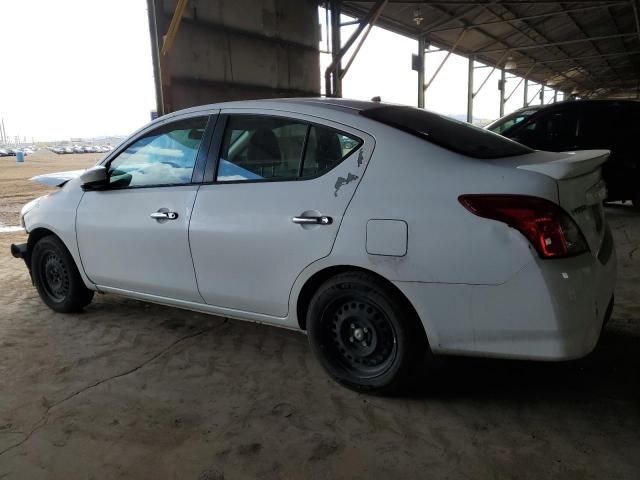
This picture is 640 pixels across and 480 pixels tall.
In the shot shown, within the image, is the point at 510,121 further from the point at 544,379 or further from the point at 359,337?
the point at 359,337

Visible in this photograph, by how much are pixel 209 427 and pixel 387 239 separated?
1.22 metres

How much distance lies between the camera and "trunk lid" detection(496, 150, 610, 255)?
2.13 meters

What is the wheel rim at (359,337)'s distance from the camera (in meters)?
2.49

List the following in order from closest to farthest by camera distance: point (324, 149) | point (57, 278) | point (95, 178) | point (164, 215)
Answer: point (324, 149)
point (164, 215)
point (95, 178)
point (57, 278)

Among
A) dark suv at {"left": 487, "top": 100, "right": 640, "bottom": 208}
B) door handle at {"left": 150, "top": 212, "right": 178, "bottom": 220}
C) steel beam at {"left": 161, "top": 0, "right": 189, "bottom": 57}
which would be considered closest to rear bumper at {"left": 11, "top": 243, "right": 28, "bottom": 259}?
door handle at {"left": 150, "top": 212, "right": 178, "bottom": 220}

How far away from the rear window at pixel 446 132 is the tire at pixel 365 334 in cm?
76

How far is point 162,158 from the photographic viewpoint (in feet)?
10.7

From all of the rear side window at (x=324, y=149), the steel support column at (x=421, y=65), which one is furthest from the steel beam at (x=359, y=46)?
the rear side window at (x=324, y=149)

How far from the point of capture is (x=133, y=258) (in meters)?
3.29

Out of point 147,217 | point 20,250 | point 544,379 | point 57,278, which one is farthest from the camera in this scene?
point 20,250

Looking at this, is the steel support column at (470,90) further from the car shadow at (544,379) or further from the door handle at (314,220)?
the door handle at (314,220)

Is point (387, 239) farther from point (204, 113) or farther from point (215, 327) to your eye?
point (215, 327)

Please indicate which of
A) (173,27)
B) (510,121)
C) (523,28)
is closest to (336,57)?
(510,121)

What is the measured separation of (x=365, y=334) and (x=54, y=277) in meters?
2.74
